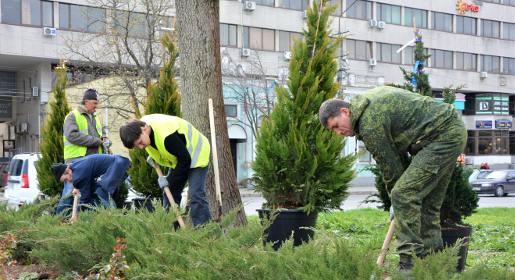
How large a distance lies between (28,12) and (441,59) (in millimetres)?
30858

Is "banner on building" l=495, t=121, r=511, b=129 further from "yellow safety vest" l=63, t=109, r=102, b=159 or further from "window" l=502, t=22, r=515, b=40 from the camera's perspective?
"yellow safety vest" l=63, t=109, r=102, b=159

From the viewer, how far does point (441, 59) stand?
1516 inches

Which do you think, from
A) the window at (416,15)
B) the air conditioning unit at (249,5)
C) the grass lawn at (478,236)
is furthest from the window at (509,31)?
the grass lawn at (478,236)

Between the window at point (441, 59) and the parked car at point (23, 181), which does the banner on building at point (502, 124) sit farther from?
the parked car at point (23, 181)

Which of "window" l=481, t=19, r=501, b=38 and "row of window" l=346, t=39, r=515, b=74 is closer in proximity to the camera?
"row of window" l=346, t=39, r=515, b=74

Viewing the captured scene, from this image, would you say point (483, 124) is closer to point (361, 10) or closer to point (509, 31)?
point (509, 31)

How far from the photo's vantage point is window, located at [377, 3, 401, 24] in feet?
117

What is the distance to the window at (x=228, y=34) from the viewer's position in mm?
29844

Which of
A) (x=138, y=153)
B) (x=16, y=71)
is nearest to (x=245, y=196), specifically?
(x=138, y=153)

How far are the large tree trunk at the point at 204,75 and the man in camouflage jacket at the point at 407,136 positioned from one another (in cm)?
255

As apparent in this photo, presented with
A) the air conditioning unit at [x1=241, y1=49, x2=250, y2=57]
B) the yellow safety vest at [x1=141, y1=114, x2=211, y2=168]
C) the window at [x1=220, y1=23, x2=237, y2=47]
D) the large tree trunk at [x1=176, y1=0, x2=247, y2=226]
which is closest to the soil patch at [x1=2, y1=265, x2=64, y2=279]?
the yellow safety vest at [x1=141, y1=114, x2=211, y2=168]

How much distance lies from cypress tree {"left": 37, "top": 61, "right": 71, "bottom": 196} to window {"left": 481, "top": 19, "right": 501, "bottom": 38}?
4025cm

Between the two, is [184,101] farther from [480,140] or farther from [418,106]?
[480,140]

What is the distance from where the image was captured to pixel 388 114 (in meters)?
3.32
